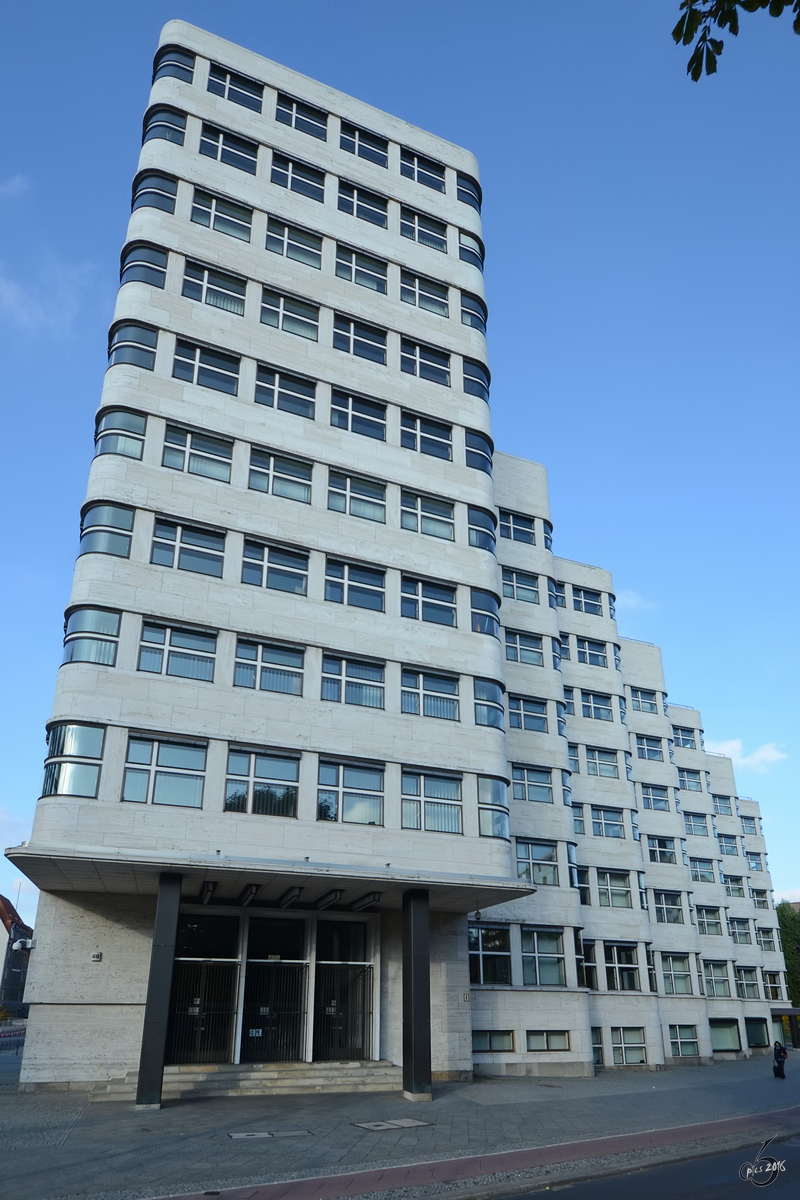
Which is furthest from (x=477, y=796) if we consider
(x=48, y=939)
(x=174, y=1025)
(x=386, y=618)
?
(x=48, y=939)

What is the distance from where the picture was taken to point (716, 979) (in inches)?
1823

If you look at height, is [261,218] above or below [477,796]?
above

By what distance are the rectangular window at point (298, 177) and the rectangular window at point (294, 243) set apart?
1.67 metres

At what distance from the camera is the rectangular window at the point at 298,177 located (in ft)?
104

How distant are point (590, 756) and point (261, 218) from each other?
84.7 ft

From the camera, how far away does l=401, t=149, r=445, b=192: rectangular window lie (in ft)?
115

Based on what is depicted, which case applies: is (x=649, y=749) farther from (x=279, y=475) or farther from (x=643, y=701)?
(x=279, y=475)

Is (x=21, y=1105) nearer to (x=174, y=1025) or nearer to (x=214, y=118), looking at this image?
(x=174, y=1025)

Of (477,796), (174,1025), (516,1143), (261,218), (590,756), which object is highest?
(261,218)

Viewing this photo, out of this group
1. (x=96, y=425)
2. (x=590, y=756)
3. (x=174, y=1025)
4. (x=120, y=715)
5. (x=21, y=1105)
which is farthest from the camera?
(x=590, y=756)

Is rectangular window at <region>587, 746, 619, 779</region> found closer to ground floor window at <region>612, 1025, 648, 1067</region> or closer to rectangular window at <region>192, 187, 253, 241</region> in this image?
ground floor window at <region>612, 1025, 648, 1067</region>

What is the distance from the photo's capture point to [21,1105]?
19656 millimetres

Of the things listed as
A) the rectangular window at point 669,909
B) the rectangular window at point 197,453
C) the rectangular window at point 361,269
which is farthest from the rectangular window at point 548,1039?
the rectangular window at point 361,269

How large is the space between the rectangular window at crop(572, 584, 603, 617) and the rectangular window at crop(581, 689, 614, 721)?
161 inches
